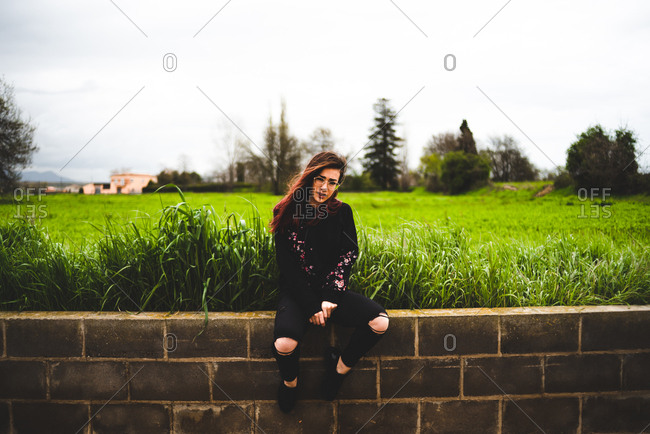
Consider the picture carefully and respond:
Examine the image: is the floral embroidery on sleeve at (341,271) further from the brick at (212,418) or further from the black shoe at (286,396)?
the brick at (212,418)

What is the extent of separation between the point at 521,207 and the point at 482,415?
10.3ft

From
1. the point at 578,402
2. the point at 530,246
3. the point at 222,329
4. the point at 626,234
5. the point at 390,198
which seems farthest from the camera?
the point at 390,198

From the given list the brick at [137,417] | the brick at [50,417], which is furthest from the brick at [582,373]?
the brick at [50,417]

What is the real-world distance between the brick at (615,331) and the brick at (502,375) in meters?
0.35

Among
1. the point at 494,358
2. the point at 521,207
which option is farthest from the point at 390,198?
the point at 494,358

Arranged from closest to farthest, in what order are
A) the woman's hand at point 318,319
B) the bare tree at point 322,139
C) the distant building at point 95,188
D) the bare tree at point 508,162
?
1. the woman's hand at point 318,319
2. the distant building at point 95,188
3. the bare tree at point 508,162
4. the bare tree at point 322,139

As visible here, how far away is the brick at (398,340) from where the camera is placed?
7.06ft

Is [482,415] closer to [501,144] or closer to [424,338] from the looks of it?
[424,338]

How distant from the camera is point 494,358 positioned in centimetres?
221

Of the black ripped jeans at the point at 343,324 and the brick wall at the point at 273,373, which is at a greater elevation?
the black ripped jeans at the point at 343,324

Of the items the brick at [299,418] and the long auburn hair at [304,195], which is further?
the long auburn hair at [304,195]

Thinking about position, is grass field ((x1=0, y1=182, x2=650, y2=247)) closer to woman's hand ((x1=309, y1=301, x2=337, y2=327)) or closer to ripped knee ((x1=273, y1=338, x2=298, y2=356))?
woman's hand ((x1=309, y1=301, x2=337, y2=327))

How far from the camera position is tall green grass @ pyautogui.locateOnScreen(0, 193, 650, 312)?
Result: 2.40 meters

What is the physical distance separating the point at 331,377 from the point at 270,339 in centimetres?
39
